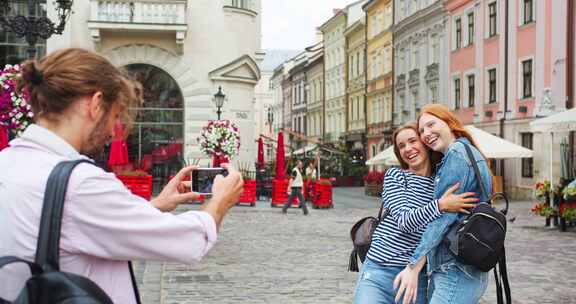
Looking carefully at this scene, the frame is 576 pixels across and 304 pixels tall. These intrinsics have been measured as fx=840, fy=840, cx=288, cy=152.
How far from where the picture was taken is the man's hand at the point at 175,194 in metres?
3.00

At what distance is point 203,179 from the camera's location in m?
3.03

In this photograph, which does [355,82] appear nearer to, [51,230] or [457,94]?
[457,94]

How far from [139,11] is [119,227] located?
28572 mm

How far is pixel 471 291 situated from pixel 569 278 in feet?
23.2

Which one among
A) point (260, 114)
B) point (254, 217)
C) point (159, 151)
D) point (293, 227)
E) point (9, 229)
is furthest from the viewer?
point (260, 114)

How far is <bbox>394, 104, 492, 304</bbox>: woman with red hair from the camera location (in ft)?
12.9

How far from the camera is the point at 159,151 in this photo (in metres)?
31.0

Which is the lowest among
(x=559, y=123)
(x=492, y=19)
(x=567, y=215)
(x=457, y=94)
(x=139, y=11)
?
(x=567, y=215)

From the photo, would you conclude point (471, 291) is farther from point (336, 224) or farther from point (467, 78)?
point (467, 78)

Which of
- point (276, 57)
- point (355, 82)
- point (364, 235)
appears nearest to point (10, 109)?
point (364, 235)

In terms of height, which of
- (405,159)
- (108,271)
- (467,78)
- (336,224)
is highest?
(467,78)

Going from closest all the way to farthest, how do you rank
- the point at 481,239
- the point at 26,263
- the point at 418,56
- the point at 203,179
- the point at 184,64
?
the point at 26,263 → the point at 203,179 → the point at 481,239 → the point at 184,64 → the point at 418,56

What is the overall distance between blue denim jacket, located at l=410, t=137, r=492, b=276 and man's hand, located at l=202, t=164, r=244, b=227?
64.3 inches

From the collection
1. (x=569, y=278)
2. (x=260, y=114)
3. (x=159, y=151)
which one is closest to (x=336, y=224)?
(x=569, y=278)
